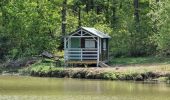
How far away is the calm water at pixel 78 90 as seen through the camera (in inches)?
1155

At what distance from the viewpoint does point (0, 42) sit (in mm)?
59844

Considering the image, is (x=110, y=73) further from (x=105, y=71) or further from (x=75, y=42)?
(x=75, y=42)

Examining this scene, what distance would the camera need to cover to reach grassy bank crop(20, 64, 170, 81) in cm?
4100

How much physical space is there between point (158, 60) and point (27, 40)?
15837 millimetres

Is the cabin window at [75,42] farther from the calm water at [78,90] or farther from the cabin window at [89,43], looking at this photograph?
the calm water at [78,90]

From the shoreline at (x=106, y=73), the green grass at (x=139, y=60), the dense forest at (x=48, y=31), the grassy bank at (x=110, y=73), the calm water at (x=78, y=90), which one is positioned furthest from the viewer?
the dense forest at (x=48, y=31)

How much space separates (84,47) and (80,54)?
175 cm

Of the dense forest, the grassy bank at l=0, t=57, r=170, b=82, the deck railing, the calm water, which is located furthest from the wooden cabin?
the calm water

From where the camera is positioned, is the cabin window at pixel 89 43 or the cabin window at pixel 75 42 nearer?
the cabin window at pixel 89 43

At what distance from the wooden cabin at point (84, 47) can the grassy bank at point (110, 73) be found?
3.99 meters

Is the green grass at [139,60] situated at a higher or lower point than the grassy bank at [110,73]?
higher

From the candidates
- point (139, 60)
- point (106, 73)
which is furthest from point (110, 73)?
point (139, 60)

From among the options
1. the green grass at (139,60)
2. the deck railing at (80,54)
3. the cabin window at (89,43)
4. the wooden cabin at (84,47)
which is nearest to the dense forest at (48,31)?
the green grass at (139,60)

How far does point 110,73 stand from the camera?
4209 cm
